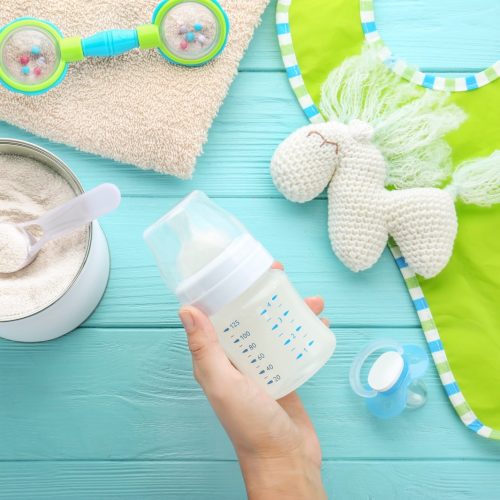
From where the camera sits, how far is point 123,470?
695 millimetres

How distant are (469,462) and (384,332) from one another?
0.60 ft

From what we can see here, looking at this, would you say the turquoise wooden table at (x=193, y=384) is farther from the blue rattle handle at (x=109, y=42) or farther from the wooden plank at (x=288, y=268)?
the blue rattle handle at (x=109, y=42)

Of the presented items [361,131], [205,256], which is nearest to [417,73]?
[361,131]

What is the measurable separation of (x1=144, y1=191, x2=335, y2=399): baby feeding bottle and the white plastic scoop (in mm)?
49

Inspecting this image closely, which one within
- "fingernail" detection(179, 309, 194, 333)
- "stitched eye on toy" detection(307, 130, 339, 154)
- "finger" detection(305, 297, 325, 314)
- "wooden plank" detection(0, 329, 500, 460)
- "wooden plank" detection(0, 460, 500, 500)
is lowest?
"wooden plank" detection(0, 460, 500, 500)

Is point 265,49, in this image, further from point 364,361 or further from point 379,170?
point 364,361

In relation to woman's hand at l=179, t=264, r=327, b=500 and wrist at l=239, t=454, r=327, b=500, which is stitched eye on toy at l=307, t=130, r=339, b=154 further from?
wrist at l=239, t=454, r=327, b=500

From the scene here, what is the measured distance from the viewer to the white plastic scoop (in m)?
0.53

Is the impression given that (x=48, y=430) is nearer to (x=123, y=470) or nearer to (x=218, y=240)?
(x=123, y=470)

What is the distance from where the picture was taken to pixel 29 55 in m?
0.68

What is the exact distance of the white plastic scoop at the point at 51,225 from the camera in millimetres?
534

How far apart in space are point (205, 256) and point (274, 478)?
0.79 ft

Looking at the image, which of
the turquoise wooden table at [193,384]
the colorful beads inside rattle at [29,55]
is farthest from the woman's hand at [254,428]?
the colorful beads inside rattle at [29,55]

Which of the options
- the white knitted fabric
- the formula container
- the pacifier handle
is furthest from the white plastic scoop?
the pacifier handle
